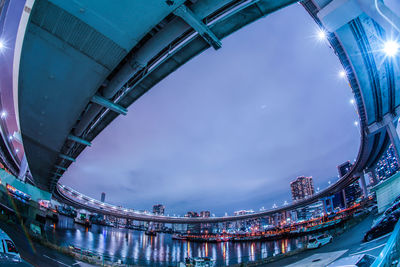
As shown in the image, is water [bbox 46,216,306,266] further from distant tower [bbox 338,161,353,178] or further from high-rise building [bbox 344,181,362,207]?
distant tower [bbox 338,161,353,178]

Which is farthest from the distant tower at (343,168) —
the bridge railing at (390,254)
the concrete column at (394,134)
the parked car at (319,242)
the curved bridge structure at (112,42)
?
the bridge railing at (390,254)

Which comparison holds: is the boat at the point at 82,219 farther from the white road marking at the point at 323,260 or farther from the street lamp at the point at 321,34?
the street lamp at the point at 321,34

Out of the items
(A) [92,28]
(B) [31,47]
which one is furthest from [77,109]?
(A) [92,28]

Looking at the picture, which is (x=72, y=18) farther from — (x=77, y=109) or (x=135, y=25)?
(x=77, y=109)

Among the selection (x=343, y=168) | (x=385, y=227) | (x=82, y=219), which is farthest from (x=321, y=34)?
(x=343, y=168)

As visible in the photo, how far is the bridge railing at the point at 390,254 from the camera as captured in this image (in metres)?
3.80

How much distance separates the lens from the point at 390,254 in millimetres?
4047

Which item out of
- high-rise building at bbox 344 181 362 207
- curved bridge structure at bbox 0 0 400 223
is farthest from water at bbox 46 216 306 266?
high-rise building at bbox 344 181 362 207

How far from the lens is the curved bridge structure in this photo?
578 centimetres

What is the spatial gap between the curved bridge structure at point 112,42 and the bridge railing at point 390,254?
693 centimetres

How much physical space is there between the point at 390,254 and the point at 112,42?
392 inches

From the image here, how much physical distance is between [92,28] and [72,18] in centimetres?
57

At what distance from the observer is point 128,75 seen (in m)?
8.48

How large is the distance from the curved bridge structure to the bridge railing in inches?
273
